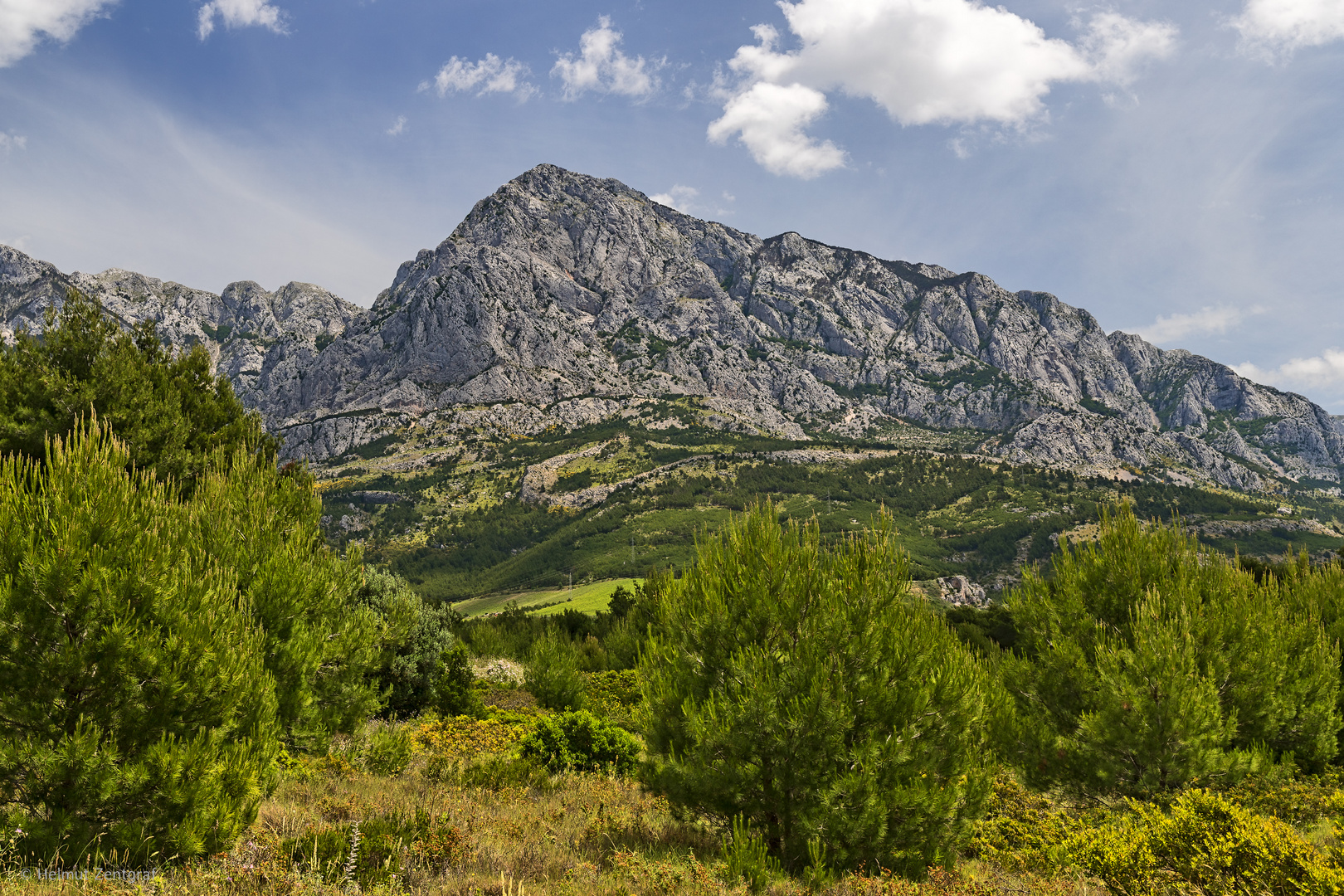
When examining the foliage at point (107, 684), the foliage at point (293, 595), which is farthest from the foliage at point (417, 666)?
the foliage at point (107, 684)

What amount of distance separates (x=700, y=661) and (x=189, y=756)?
6679 millimetres

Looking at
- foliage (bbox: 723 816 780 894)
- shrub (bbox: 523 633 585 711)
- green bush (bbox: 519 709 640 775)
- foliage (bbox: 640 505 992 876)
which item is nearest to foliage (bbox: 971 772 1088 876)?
foliage (bbox: 640 505 992 876)

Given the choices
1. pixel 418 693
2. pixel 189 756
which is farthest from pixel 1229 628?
pixel 418 693

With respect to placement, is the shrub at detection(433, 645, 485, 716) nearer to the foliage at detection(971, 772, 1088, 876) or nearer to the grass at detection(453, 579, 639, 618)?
the foliage at detection(971, 772, 1088, 876)

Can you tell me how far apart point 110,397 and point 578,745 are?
1828cm

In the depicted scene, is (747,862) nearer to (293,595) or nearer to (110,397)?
(293,595)

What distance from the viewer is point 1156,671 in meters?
14.0

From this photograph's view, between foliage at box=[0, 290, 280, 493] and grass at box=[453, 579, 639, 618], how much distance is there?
111 metres

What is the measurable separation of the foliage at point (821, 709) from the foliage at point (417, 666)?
56.5ft

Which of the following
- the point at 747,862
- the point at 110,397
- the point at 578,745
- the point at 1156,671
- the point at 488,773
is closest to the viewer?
the point at 747,862

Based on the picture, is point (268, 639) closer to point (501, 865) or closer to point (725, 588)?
point (501, 865)

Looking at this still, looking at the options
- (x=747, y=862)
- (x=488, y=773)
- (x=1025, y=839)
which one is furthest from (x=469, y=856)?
(x=1025, y=839)

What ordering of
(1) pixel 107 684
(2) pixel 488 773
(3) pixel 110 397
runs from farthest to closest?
(3) pixel 110 397
(2) pixel 488 773
(1) pixel 107 684

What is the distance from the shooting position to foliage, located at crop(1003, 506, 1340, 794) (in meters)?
13.9
